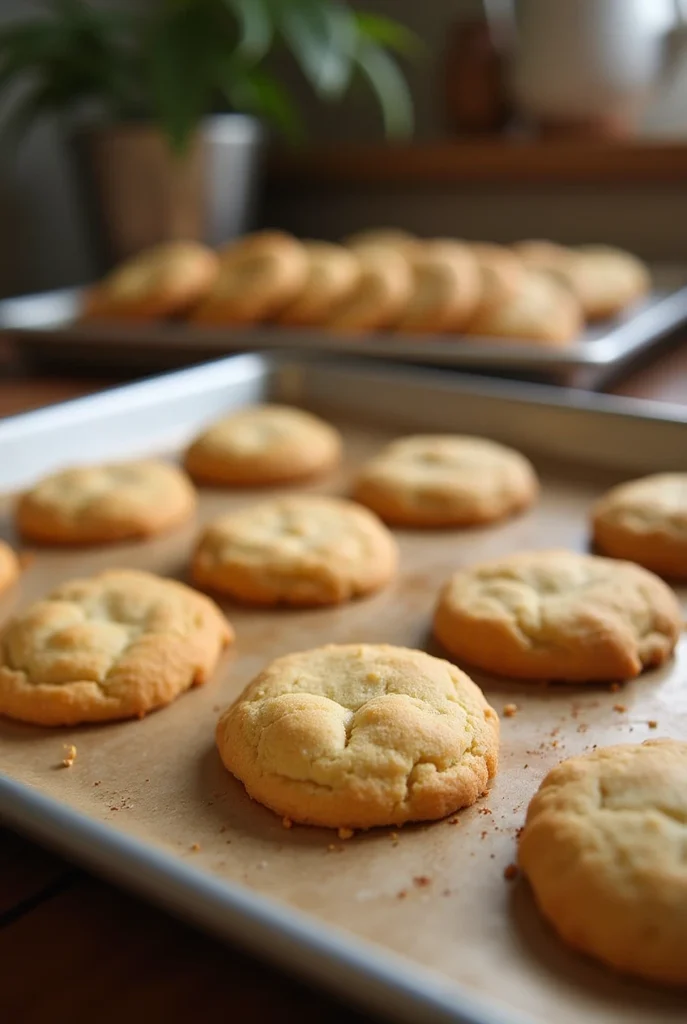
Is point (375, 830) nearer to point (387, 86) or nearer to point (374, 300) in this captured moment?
point (374, 300)

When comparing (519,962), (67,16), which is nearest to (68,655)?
(519,962)

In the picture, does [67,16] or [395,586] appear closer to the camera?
[395,586]

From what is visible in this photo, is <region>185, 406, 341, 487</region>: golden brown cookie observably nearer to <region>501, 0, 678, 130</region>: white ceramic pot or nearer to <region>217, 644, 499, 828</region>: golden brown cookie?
<region>217, 644, 499, 828</region>: golden brown cookie

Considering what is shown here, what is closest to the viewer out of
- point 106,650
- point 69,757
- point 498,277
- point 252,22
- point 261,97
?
point 69,757

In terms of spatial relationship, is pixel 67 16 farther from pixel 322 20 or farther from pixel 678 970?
pixel 678 970

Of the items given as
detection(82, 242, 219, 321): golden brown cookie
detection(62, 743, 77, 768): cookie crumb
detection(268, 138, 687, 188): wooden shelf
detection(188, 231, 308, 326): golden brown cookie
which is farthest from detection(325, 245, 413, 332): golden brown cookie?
detection(62, 743, 77, 768): cookie crumb

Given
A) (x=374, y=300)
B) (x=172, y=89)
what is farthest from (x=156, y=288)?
(x=172, y=89)
